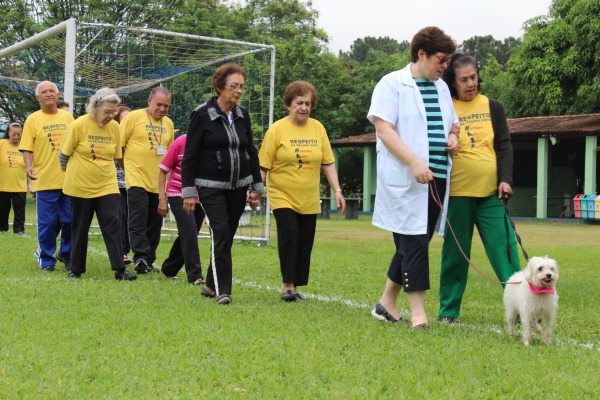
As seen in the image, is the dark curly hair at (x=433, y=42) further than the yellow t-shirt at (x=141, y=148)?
No

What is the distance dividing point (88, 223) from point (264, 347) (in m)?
4.62

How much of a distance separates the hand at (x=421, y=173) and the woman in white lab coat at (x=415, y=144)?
0.56ft

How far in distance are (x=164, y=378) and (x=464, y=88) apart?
11.4ft

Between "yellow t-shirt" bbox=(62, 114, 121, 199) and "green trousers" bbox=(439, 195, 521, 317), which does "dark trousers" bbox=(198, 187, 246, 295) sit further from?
"yellow t-shirt" bbox=(62, 114, 121, 199)

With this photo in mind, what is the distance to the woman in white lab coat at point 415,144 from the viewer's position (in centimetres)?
632

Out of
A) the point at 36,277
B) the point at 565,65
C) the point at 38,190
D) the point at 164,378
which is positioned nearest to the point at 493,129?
the point at 164,378

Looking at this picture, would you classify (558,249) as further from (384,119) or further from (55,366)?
(55,366)

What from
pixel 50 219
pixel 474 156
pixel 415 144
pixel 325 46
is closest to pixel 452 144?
pixel 415 144

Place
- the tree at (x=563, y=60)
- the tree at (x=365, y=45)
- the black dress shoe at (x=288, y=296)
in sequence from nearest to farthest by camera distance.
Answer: the black dress shoe at (x=288, y=296) → the tree at (x=563, y=60) → the tree at (x=365, y=45)

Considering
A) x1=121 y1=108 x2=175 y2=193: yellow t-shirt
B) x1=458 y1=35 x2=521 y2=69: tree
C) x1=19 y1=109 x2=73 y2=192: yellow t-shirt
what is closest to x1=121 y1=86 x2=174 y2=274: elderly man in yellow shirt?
x1=121 y1=108 x2=175 y2=193: yellow t-shirt

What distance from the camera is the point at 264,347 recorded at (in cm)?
550

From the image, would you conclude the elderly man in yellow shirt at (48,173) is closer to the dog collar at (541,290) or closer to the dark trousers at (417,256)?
the dark trousers at (417,256)

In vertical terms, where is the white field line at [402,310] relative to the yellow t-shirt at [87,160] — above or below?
below

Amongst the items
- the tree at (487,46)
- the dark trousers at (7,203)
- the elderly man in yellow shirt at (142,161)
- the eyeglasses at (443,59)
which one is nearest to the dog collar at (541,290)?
the eyeglasses at (443,59)
